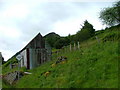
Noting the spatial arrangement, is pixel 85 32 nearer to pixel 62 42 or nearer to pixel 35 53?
pixel 62 42

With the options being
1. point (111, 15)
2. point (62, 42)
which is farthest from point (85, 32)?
point (111, 15)

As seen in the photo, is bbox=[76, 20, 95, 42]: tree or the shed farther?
bbox=[76, 20, 95, 42]: tree

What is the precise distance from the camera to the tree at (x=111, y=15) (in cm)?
5887

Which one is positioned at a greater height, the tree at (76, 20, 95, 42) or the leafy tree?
the tree at (76, 20, 95, 42)

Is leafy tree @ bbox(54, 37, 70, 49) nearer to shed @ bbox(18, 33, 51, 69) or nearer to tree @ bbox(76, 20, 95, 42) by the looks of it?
tree @ bbox(76, 20, 95, 42)

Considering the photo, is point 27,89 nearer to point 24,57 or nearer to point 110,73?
point 110,73

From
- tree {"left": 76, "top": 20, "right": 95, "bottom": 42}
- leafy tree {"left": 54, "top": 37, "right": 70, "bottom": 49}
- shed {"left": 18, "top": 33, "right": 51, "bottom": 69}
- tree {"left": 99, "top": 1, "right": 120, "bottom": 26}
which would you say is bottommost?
shed {"left": 18, "top": 33, "right": 51, "bottom": 69}

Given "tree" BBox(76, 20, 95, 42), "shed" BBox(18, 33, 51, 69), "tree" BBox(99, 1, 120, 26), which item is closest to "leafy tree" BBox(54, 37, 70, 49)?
"tree" BBox(76, 20, 95, 42)

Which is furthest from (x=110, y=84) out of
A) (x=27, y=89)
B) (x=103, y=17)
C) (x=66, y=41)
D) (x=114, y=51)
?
(x=103, y=17)

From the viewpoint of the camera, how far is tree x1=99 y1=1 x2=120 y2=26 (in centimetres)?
5887

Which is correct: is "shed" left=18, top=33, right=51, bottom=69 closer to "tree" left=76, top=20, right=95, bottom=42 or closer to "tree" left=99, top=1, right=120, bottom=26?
"tree" left=76, top=20, right=95, bottom=42

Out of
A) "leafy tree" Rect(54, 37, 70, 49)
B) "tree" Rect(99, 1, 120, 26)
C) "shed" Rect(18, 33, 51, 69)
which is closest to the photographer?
"shed" Rect(18, 33, 51, 69)

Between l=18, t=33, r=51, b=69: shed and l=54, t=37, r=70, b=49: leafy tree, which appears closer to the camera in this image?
l=18, t=33, r=51, b=69: shed

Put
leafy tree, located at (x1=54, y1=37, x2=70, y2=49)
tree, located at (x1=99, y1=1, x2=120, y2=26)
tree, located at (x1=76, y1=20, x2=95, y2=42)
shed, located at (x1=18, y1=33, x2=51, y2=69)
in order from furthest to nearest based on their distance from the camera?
tree, located at (x1=99, y1=1, x2=120, y2=26), leafy tree, located at (x1=54, y1=37, x2=70, y2=49), tree, located at (x1=76, y1=20, x2=95, y2=42), shed, located at (x1=18, y1=33, x2=51, y2=69)
